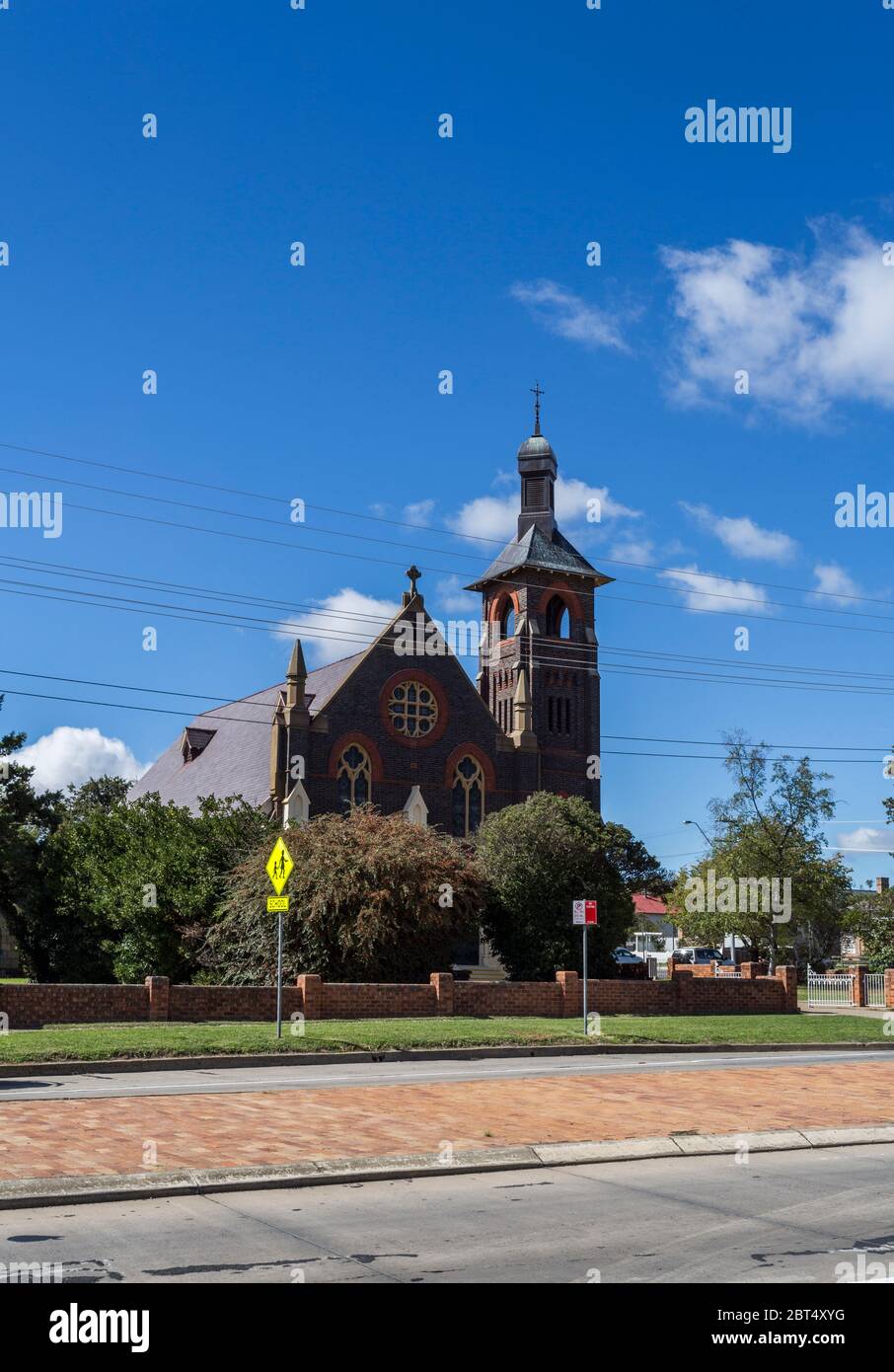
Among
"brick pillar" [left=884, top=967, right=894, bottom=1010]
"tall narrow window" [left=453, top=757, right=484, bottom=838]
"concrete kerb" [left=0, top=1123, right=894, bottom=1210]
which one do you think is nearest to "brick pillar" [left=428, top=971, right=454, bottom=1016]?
"concrete kerb" [left=0, top=1123, right=894, bottom=1210]

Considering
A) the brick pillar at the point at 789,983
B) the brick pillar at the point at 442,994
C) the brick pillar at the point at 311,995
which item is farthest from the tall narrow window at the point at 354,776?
the brick pillar at the point at 311,995

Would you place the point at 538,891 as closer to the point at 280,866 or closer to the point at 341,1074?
the point at 280,866

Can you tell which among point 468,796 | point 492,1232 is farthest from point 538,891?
point 492,1232

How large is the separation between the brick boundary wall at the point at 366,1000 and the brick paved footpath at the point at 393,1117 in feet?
34.4

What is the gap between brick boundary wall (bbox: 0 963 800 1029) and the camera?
82.8 ft

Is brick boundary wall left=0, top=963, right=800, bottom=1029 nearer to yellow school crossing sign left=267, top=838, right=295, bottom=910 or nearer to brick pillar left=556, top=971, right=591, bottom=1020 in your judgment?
brick pillar left=556, top=971, right=591, bottom=1020

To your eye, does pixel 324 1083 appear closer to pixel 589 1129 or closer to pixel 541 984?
pixel 589 1129

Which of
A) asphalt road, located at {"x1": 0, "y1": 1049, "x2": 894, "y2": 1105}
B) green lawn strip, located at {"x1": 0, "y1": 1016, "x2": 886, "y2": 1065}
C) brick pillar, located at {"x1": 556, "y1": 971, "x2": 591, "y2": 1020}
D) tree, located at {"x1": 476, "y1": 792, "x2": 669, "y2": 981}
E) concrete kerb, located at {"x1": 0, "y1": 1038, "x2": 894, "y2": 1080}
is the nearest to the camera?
asphalt road, located at {"x1": 0, "y1": 1049, "x2": 894, "y2": 1105}

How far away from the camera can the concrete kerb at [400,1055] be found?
18.7m

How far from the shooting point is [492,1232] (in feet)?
27.5

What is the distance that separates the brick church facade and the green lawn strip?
744 inches
